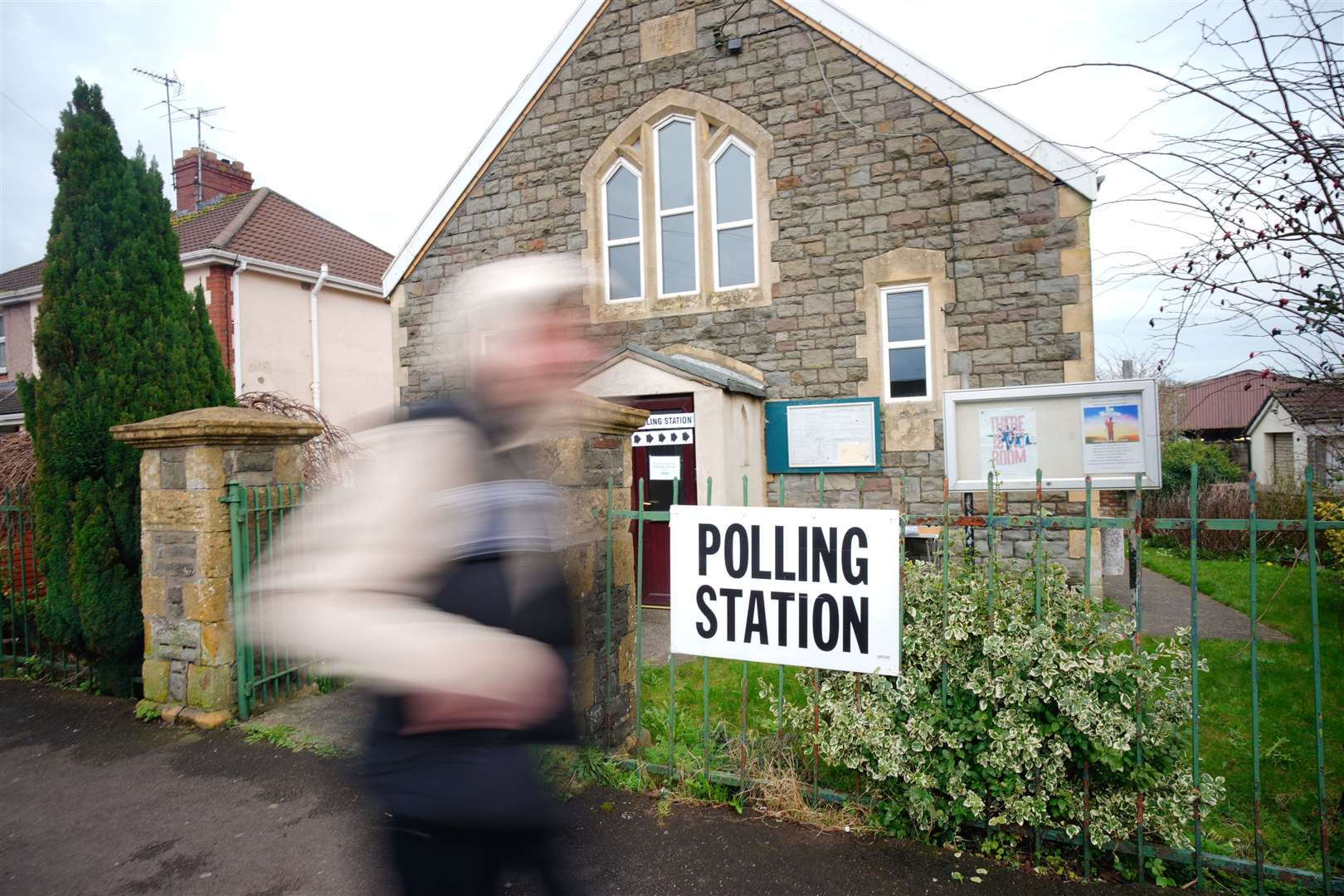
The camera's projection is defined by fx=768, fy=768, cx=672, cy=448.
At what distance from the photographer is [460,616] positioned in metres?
1.93

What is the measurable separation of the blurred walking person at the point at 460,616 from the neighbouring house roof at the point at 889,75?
6826 mm

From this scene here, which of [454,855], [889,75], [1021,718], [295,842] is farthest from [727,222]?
[454,855]

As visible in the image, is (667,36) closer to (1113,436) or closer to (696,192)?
(696,192)

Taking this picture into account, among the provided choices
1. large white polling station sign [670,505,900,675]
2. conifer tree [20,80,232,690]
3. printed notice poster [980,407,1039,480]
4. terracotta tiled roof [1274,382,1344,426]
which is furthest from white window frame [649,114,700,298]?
terracotta tiled roof [1274,382,1344,426]

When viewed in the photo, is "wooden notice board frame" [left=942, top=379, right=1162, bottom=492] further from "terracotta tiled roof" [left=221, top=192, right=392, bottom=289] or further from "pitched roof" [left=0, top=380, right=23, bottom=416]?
"pitched roof" [left=0, top=380, right=23, bottom=416]

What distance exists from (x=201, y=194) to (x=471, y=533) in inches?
868

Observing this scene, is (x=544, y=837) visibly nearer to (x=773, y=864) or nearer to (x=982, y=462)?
(x=773, y=864)

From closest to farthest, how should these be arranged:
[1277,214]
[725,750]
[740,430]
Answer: [1277,214], [725,750], [740,430]

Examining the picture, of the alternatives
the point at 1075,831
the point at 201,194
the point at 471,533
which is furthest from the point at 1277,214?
the point at 201,194

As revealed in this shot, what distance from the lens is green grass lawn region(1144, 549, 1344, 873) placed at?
3.33 m

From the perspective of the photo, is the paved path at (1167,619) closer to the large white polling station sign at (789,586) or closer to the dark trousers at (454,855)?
the large white polling station sign at (789,586)

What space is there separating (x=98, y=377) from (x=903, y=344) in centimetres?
782

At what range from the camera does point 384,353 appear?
61.8ft

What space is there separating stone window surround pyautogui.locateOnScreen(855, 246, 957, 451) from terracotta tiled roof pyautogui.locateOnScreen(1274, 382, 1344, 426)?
210 inches
